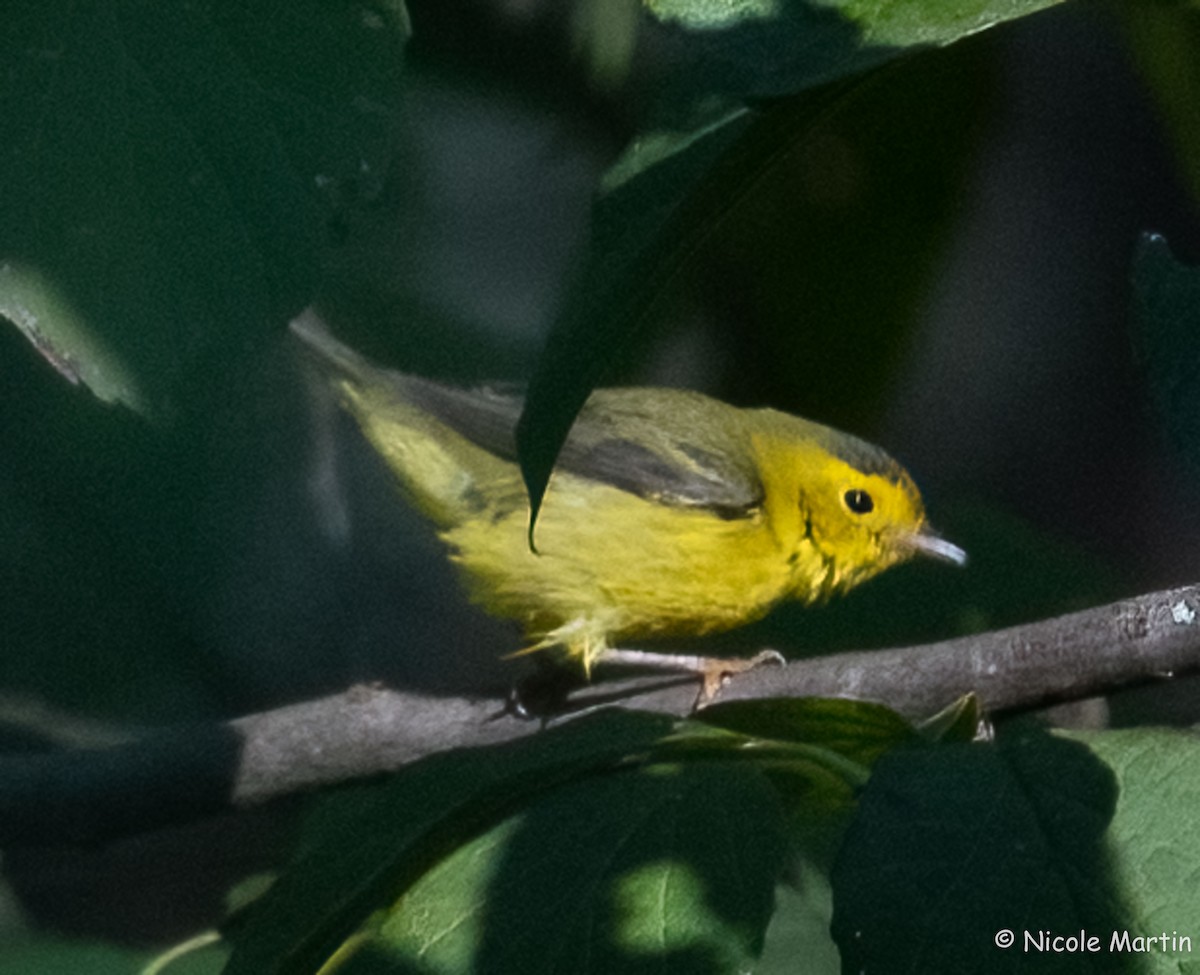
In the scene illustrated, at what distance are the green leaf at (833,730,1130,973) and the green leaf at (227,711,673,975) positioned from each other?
16 cm

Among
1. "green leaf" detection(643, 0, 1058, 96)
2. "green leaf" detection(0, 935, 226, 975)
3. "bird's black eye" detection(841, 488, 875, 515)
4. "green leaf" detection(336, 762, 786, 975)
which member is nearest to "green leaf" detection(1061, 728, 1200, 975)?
"green leaf" detection(336, 762, 786, 975)

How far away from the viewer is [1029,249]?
1799mm

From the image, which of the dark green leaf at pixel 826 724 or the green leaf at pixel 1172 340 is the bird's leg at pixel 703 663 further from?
the green leaf at pixel 1172 340

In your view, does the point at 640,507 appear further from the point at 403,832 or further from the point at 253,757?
the point at 403,832

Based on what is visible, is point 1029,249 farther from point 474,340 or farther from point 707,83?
point 707,83

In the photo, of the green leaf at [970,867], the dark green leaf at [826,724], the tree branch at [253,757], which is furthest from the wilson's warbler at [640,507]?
the green leaf at [970,867]

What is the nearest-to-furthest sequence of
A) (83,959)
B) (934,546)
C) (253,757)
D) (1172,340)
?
(1172,340) < (83,959) < (253,757) < (934,546)

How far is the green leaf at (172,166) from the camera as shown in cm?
79

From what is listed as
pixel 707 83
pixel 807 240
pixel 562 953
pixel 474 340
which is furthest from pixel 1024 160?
pixel 562 953

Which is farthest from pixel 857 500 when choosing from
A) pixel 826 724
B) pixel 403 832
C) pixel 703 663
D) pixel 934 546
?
pixel 403 832

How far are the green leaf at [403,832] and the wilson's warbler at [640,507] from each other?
94cm

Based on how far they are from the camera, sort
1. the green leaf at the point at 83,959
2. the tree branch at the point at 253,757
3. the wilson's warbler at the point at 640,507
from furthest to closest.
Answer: the wilson's warbler at the point at 640,507 < the tree branch at the point at 253,757 < the green leaf at the point at 83,959

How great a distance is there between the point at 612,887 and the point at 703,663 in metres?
0.94

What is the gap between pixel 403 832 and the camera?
75cm
